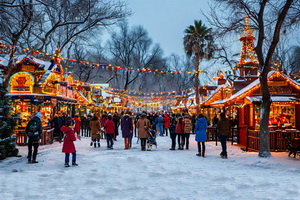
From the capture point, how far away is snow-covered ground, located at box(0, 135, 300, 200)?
23.5 ft

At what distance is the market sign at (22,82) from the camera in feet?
74.1

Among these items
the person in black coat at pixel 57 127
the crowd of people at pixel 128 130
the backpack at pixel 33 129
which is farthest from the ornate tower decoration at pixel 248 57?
the backpack at pixel 33 129

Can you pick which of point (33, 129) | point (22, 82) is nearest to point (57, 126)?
point (22, 82)

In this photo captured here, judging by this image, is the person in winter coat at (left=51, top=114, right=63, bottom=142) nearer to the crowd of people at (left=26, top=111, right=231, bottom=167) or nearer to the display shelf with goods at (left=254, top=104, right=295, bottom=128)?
the crowd of people at (left=26, top=111, right=231, bottom=167)

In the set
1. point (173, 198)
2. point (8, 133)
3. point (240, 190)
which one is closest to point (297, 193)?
point (240, 190)

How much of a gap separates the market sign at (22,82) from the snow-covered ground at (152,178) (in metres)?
10.8

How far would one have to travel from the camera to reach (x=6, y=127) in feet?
41.5

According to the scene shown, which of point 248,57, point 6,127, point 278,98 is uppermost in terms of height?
point 248,57

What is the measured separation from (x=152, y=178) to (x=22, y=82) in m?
16.7

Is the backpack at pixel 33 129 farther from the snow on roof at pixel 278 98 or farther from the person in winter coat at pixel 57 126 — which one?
the snow on roof at pixel 278 98

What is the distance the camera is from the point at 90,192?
24.1ft

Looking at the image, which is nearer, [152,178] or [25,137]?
[152,178]

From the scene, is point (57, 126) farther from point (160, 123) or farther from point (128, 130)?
point (160, 123)

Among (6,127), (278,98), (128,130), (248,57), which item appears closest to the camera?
(6,127)
